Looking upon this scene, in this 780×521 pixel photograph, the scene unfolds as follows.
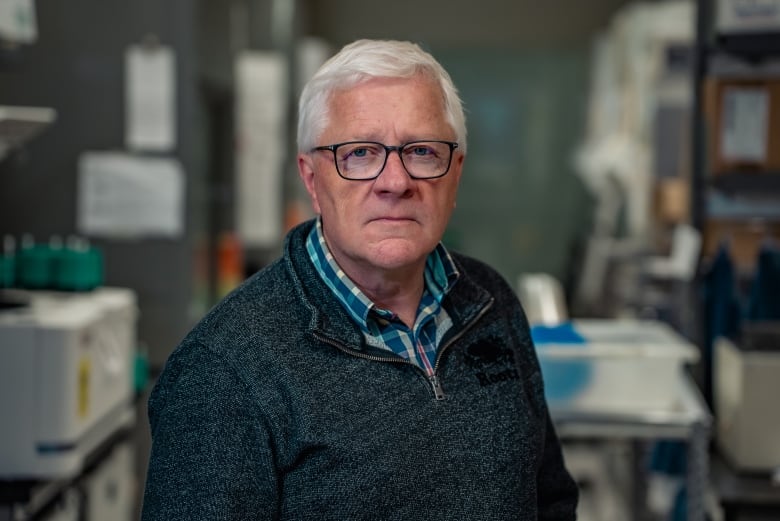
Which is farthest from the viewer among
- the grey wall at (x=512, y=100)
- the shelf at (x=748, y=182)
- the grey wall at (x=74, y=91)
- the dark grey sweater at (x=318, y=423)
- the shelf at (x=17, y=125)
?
the grey wall at (x=512, y=100)

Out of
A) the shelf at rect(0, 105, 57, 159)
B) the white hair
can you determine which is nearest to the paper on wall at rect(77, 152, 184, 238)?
the shelf at rect(0, 105, 57, 159)

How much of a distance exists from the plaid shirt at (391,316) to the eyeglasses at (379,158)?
5.6 inches

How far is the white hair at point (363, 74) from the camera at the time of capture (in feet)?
4.77

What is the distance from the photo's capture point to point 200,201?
156 inches

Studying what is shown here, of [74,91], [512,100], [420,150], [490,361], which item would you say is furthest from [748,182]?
[512,100]

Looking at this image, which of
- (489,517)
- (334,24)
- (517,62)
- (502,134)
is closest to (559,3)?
(517,62)

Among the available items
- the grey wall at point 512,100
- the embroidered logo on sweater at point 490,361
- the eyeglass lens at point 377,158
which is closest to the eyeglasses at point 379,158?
the eyeglass lens at point 377,158

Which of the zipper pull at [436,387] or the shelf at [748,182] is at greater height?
the shelf at [748,182]

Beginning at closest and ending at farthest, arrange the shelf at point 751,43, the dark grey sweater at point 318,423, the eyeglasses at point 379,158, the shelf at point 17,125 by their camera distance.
Result: 1. the dark grey sweater at point 318,423
2. the eyeglasses at point 379,158
3. the shelf at point 17,125
4. the shelf at point 751,43

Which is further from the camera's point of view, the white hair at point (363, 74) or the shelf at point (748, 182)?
the shelf at point (748, 182)

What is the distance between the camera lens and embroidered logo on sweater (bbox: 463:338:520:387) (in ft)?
5.12

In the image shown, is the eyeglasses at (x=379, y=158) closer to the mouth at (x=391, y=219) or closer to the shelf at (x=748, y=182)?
the mouth at (x=391, y=219)

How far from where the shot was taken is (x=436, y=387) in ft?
4.92

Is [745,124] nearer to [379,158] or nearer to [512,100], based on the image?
[379,158]
